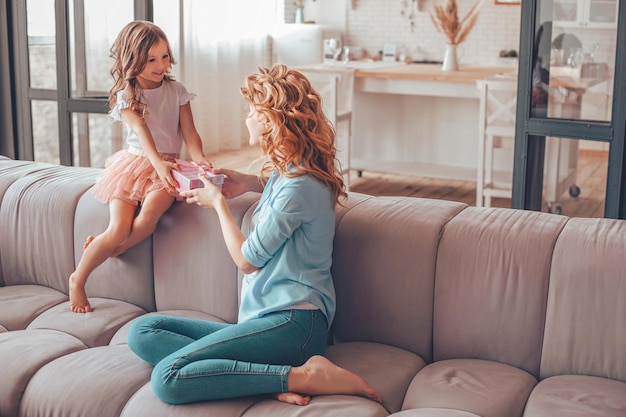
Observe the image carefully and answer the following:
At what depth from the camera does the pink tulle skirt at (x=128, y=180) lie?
9.00 feet

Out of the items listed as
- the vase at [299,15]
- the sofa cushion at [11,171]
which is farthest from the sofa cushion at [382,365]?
the vase at [299,15]

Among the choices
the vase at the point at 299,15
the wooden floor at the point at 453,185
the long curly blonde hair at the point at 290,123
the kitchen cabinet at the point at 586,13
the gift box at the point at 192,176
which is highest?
the vase at the point at 299,15

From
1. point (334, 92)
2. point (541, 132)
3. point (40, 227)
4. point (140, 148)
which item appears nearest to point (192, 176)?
point (140, 148)

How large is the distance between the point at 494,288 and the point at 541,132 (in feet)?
4.89

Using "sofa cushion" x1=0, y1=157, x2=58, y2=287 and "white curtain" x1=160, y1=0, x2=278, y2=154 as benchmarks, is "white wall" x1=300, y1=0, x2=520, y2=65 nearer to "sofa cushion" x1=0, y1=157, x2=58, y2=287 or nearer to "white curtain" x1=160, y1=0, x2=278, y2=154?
"white curtain" x1=160, y1=0, x2=278, y2=154

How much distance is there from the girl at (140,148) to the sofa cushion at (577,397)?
1.30 meters

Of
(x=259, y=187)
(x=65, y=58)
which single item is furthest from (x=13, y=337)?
(x=65, y=58)

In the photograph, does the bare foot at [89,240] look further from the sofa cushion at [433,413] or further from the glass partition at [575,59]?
the glass partition at [575,59]

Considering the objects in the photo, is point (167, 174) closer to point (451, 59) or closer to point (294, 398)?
point (294, 398)

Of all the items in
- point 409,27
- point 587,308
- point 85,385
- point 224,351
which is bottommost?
point 85,385

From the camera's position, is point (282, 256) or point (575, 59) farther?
point (575, 59)

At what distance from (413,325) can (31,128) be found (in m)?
3.13

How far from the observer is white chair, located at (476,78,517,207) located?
5145mm

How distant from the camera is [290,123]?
2215mm
